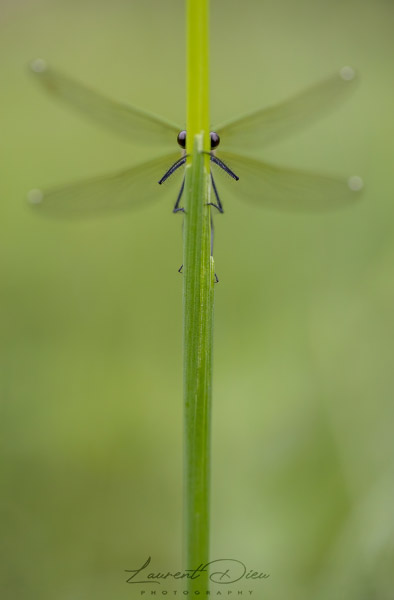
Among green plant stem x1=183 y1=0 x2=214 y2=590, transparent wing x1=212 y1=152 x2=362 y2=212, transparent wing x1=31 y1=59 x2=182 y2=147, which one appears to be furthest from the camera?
transparent wing x1=212 y1=152 x2=362 y2=212

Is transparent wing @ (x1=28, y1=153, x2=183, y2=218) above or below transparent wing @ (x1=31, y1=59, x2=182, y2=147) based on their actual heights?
below

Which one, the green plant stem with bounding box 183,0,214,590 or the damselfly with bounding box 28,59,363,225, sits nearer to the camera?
the green plant stem with bounding box 183,0,214,590

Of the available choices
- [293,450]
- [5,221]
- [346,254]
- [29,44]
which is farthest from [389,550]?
[29,44]

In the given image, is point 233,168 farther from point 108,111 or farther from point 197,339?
point 197,339

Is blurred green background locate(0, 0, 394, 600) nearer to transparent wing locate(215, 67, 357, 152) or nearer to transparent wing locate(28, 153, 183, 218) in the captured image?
transparent wing locate(28, 153, 183, 218)

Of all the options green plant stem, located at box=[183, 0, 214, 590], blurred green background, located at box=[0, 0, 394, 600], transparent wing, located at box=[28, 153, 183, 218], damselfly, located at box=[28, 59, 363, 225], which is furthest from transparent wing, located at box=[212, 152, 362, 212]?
green plant stem, located at box=[183, 0, 214, 590]

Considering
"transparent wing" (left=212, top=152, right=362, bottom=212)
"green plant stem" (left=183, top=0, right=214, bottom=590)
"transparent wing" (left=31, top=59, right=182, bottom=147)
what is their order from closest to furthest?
"green plant stem" (left=183, top=0, right=214, bottom=590) → "transparent wing" (left=31, top=59, right=182, bottom=147) → "transparent wing" (left=212, top=152, right=362, bottom=212)

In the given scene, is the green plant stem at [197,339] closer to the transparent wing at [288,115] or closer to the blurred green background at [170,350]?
the transparent wing at [288,115]

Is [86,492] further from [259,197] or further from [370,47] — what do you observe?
[370,47]
